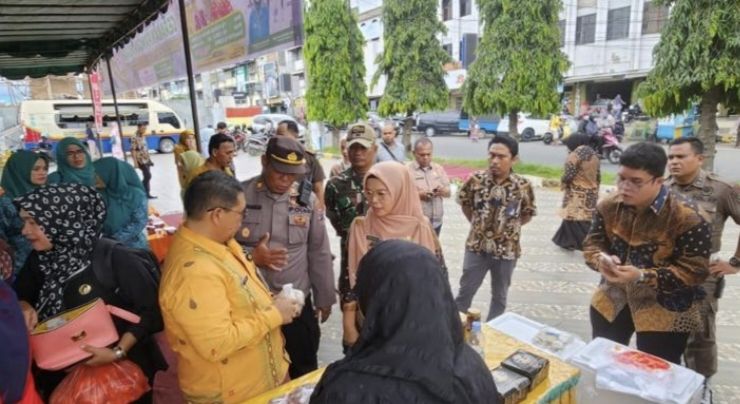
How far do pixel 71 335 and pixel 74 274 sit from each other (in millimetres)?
260

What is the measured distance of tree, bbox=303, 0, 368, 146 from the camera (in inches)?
586

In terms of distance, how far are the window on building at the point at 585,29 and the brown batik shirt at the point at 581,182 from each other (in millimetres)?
20600

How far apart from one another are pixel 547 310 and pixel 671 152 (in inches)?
73.5

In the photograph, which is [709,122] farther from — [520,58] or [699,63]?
[520,58]

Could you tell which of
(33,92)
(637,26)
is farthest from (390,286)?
(33,92)

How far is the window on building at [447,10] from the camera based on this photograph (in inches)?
1067

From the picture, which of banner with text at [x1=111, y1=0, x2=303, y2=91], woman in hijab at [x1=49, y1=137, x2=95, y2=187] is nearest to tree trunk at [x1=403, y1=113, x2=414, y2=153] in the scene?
banner with text at [x1=111, y1=0, x2=303, y2=91]

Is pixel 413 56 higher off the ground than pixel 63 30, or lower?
higher

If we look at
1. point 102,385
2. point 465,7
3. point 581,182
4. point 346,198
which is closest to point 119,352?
point 102,385

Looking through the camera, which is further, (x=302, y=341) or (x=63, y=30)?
(x=63, y=30)

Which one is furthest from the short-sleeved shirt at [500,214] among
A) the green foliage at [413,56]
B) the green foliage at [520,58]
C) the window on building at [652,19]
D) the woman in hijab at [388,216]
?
the window on building at [652,19]

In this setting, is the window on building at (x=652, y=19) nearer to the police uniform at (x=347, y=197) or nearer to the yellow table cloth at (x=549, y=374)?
the police uniform at (x=347, y=197)

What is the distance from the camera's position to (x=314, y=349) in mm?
2701

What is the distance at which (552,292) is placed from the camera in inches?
180
